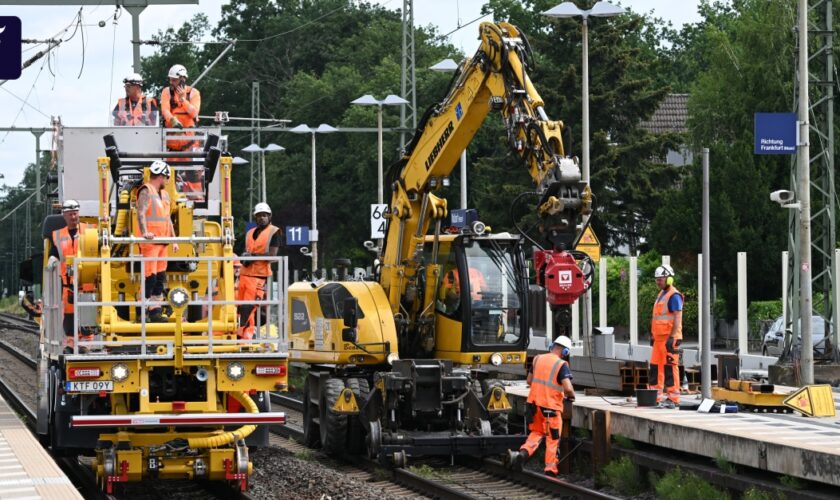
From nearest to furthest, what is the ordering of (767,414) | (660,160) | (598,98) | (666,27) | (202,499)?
(202,499) < (767,414) < (598,98) < (660,160) < (666,27)

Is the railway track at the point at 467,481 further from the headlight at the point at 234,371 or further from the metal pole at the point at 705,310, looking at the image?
the metal pole at the point at 705,310

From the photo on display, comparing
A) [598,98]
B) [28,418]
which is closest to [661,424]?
[28,418]

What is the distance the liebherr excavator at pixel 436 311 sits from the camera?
18406mm

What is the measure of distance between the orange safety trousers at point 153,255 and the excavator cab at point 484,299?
485 centimetres

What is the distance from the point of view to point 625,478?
17.2 metres

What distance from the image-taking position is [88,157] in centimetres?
1738

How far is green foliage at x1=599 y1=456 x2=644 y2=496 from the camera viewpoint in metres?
17.2

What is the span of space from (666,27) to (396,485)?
81.1 metres

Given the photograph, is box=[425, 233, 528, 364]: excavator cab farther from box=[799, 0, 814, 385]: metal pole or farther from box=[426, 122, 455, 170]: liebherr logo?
box=[799, 0, 814, 385]: metal pole

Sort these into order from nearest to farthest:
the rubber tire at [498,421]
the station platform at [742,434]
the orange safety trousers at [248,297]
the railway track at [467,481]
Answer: the station platform at [742,434] → the orange safety trousers at [248,297] → the railway track at [467,481] → the rubber tire at [498,421]

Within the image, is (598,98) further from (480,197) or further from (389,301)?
(389,301)

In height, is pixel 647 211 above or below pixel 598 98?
below

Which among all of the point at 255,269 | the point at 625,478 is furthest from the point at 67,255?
the point at 625,478

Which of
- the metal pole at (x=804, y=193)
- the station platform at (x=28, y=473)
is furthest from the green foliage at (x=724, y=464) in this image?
the metal pole at (x=804, y=193)
